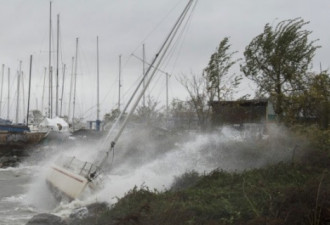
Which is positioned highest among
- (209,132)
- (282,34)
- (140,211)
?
(282,34)

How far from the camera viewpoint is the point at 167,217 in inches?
452

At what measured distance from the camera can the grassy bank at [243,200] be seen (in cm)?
1002

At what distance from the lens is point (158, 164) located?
78.3 feet

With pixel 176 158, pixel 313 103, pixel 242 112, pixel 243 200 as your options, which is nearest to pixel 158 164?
pixel 176 158

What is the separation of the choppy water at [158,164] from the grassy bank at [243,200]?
7.11ft

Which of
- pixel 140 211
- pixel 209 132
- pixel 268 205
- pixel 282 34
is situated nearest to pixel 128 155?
pixel 209 132

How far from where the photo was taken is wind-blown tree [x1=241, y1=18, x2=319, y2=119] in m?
29.0

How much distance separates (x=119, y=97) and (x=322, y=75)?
34864mm

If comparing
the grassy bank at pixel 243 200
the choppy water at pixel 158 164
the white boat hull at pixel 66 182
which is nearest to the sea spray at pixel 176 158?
the choppy water at pixel 158 164

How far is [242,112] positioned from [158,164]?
27.3 feet

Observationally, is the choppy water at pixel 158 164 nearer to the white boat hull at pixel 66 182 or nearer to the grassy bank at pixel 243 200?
the white boat hull at pixel 66 182

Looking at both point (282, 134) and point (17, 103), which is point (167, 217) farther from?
point (17, 103)

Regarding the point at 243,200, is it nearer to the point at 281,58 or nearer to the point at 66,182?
the point at 66,182

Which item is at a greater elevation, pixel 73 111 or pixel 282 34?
pixel 282 34
